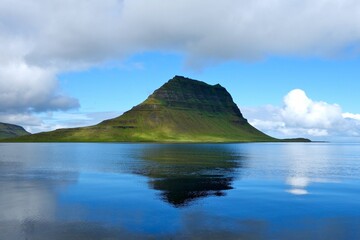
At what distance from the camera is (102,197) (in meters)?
51.2

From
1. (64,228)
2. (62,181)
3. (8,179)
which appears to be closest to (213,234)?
(64,228)

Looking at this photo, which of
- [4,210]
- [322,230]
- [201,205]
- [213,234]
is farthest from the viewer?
[201,205]

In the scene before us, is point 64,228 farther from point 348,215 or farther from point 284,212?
point 348,215

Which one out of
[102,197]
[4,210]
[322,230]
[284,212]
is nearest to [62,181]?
[102,197]

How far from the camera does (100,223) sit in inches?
1393

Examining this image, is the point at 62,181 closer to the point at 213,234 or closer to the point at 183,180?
the point at 183,180

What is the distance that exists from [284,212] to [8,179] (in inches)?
2120

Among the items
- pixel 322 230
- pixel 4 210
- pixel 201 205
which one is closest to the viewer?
pixel 322 230

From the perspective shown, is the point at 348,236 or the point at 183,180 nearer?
the point at 348,236

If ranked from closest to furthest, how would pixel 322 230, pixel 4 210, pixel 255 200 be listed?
pixel 322 230 → pixel 4 210 → pixel 255 200

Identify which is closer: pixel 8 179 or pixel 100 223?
pixel 100 223

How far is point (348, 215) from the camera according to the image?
4084cm

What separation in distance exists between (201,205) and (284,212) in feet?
33.3

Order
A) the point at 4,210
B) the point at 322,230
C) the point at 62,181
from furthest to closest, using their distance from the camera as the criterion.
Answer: the point at 62,181 → the point at 4,210 → the point at 322,230
